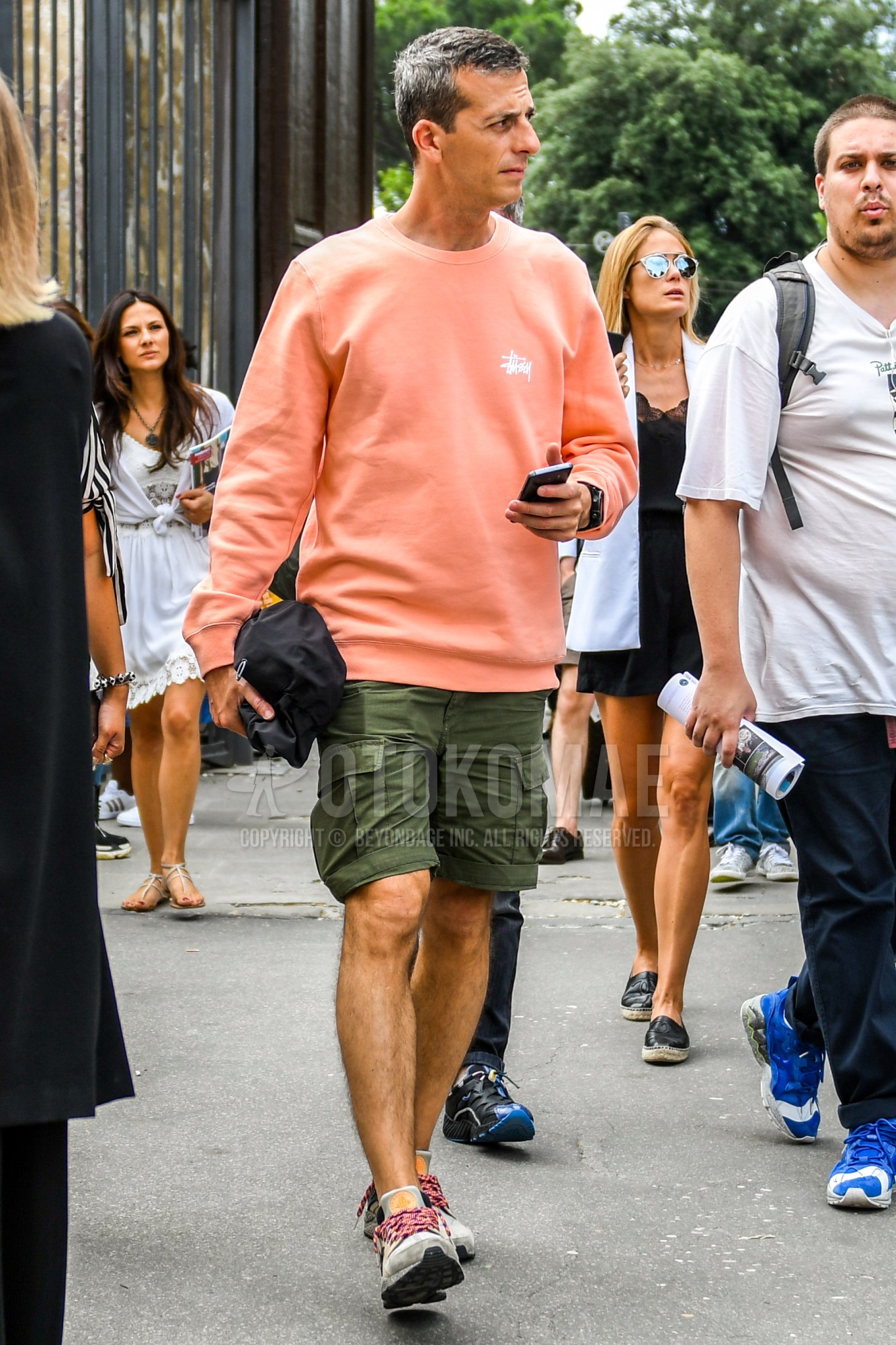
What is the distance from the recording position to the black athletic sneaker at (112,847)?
24.5ft

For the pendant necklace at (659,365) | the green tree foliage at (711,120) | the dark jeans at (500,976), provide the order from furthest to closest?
the green tree foliage at (711,120)
the pendant necklace at (659,365)
the dark jeans at (500,976)

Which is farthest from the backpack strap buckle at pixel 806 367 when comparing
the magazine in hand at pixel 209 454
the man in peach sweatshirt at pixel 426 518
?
the magazine in hand at pixel 209 454

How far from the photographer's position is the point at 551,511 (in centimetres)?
308

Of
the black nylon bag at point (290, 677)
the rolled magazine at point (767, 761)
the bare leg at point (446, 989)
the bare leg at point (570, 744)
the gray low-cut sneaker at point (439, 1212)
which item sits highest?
the black nylon bag at point (290, 677)

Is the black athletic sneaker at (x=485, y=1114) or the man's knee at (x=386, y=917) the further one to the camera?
the black athletic sneaker at (x=485, y=1114)

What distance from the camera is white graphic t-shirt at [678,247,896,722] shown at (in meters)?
3.59

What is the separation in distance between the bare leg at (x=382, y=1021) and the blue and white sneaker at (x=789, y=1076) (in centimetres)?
117

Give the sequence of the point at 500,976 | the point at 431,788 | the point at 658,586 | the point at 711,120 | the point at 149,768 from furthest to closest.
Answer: the point at 711,120, the point at 149,768, the point at 658,586, the point at 500,976, the point at 431,788

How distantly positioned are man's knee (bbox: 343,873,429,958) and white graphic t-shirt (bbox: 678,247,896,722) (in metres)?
1.03

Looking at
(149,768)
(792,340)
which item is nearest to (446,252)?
(792,340)

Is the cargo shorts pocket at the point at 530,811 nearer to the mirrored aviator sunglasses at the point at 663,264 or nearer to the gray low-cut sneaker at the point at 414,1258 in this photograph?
the gray low-cut sneaker at the point at 414,1258

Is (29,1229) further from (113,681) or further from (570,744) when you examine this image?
(570,744)

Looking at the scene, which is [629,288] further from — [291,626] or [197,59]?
[197,59]

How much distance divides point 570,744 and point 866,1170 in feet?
13.3
